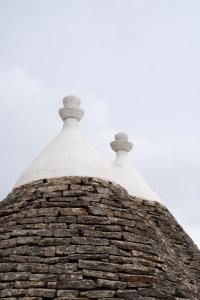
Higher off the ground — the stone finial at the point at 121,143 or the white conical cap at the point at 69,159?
the stone finial at the point at 121,143

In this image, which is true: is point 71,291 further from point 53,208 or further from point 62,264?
point 53,208

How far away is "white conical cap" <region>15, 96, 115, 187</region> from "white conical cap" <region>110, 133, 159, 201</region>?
4.10 feet

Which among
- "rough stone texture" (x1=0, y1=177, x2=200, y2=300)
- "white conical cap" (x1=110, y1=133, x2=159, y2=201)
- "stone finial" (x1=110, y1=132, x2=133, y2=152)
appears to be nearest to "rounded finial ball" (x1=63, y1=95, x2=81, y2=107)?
"white conical cap" (x1=110, y1=133, x2=159, y2=201)

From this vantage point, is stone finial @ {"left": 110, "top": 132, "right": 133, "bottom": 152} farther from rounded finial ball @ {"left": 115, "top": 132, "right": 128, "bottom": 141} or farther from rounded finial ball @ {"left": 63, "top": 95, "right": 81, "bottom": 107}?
rounded finial ball @ {"left": 63, "top": 95, "right": 81, "bottom": 107}

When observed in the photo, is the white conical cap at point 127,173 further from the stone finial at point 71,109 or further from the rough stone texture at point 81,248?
the rough stone texture at point 81,248

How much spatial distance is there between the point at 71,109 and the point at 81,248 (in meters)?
3.24

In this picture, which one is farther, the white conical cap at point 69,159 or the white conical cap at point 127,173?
the white conical cap at point 127,173

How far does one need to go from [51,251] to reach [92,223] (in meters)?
0.65

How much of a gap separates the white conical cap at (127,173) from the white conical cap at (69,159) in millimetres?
1250

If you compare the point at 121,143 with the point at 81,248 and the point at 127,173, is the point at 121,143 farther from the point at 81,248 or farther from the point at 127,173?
the point at 81,248

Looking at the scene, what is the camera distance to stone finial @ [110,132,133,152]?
37.2ft

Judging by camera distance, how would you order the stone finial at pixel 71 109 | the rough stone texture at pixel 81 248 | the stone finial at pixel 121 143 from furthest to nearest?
the stone finial at pixel 121 143 < the stone finial at pixel 71 109 < the rough stone texture at pixel 81 248

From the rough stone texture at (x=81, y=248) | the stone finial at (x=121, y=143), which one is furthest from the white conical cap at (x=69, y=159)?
the stone finial at (x=121, y=143)

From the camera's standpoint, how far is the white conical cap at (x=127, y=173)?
10.2 meters
